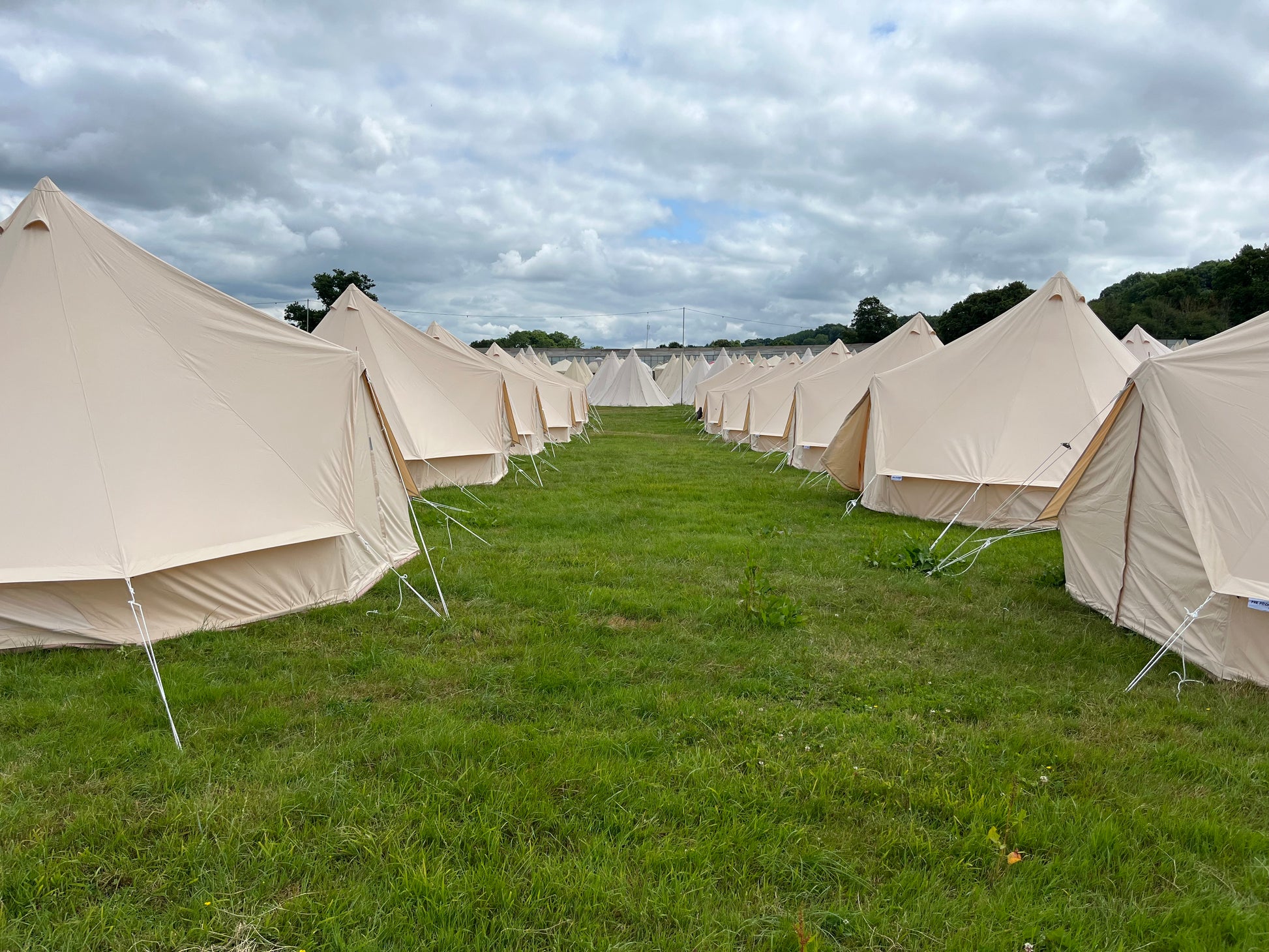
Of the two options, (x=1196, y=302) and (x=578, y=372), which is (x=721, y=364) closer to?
(x=578, y=372)

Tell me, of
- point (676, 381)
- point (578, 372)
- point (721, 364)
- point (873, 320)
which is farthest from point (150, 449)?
point (873, 320)

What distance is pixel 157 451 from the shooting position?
5117 millimetres

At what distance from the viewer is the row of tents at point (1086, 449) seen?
4.57 meters

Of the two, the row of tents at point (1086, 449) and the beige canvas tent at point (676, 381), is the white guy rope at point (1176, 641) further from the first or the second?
the beige canvas tent at point (676, 381)

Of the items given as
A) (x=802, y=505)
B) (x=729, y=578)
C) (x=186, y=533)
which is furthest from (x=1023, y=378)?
(x=186, y=533)

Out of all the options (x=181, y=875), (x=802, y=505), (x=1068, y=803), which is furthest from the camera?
(x=802, y=505)

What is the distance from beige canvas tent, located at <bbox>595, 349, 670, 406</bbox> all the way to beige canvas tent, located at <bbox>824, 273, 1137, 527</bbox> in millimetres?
30861

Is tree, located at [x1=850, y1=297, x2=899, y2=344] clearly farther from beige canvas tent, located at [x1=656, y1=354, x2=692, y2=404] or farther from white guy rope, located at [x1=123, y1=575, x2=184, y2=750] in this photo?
white guy rope, located at [x1=123, y1=575, x2=184, y2=750]

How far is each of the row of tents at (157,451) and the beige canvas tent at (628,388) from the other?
34632 mm

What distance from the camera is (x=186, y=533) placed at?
16.3 feet

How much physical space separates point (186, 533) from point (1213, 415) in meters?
6.71

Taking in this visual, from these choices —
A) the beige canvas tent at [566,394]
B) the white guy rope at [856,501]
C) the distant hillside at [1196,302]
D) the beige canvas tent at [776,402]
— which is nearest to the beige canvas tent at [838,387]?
the beige canvas tent at [776,402]

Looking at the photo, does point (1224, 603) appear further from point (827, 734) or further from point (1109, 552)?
point (827, 734)

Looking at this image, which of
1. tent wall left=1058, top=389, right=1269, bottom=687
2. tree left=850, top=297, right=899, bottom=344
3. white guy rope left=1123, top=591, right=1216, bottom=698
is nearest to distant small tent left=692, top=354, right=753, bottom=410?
tent wall left=1058, top=389, right=1269, bottom=687
